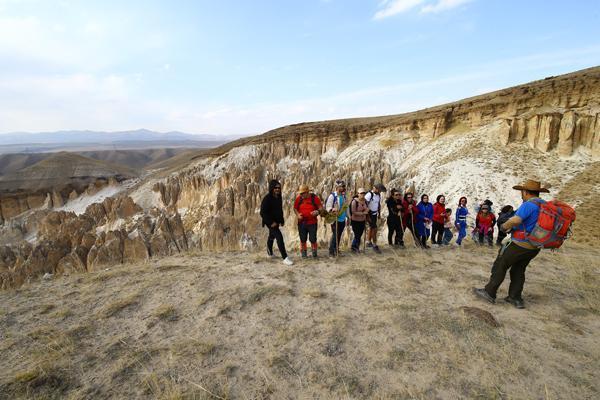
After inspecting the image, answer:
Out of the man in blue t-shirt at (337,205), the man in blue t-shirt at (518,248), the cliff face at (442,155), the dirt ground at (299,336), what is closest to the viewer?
the dirt ground at (299,336)

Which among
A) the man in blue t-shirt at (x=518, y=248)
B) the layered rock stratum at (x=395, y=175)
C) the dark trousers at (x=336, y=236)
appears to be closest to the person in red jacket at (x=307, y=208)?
the dark trousers at (x=336, y=236)

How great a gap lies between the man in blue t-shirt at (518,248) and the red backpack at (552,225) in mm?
68

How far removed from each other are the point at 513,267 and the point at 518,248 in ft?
1.37

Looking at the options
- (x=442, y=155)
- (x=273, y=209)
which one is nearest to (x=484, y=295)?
(x=273, y=209)

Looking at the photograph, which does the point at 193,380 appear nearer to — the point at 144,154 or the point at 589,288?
the point at 589,288

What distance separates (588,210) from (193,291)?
14179 mm

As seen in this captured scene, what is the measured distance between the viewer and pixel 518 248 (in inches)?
151

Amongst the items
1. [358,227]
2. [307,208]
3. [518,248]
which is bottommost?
[358,227]

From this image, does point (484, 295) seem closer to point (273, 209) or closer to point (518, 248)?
point (518, 248)

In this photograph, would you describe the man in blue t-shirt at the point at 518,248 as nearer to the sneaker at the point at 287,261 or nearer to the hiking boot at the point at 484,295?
the hiking boot at the point at 484,295

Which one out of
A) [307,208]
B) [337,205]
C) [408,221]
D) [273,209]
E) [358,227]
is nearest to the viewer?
[273,209]

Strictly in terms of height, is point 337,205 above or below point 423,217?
above

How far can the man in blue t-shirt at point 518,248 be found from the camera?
3.68m

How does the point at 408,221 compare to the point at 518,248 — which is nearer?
the point at 518,248
